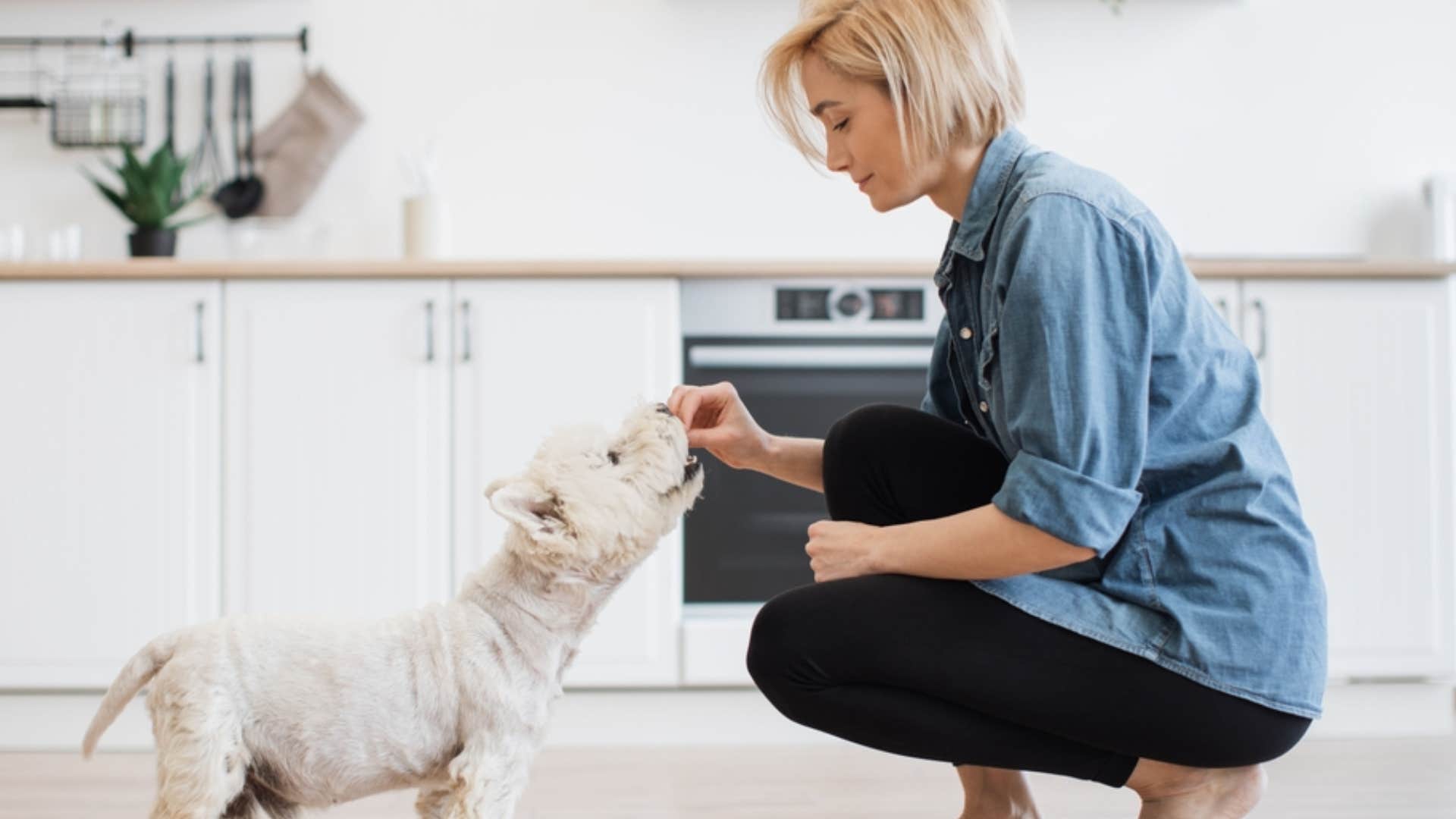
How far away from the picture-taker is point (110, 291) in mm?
2537

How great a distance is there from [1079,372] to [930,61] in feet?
1.22

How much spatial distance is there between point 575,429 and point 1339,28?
2888 millimetres

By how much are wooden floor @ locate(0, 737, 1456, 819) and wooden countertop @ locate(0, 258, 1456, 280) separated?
988mm

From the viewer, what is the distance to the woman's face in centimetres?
129

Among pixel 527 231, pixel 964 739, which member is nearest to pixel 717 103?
pixel 527 231

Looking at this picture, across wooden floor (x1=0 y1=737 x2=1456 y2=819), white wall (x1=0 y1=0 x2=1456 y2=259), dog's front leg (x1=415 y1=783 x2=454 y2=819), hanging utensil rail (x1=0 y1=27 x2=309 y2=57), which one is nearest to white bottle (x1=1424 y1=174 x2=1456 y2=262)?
white wall (x1=0 y1=0 x2=1456 y2=259)

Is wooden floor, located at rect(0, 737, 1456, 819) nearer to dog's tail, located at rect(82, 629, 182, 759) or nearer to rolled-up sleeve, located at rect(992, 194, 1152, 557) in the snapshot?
dog's tail, located at rect(82, 629, 182, 759)

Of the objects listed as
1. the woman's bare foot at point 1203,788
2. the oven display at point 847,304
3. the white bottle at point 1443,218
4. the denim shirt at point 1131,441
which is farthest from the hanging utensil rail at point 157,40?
the white bottle at point 1443,218

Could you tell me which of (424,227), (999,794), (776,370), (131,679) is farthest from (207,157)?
(999,794)

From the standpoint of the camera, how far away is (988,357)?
125 cm

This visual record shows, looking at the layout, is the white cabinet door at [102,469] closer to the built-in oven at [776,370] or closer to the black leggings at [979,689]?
the built-in oven at [776,370]

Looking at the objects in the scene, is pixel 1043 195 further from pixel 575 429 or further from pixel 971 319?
pixel 575 429

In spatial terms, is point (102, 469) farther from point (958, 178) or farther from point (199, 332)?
point (958, 178)

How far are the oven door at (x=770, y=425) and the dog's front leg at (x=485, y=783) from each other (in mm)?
1274
